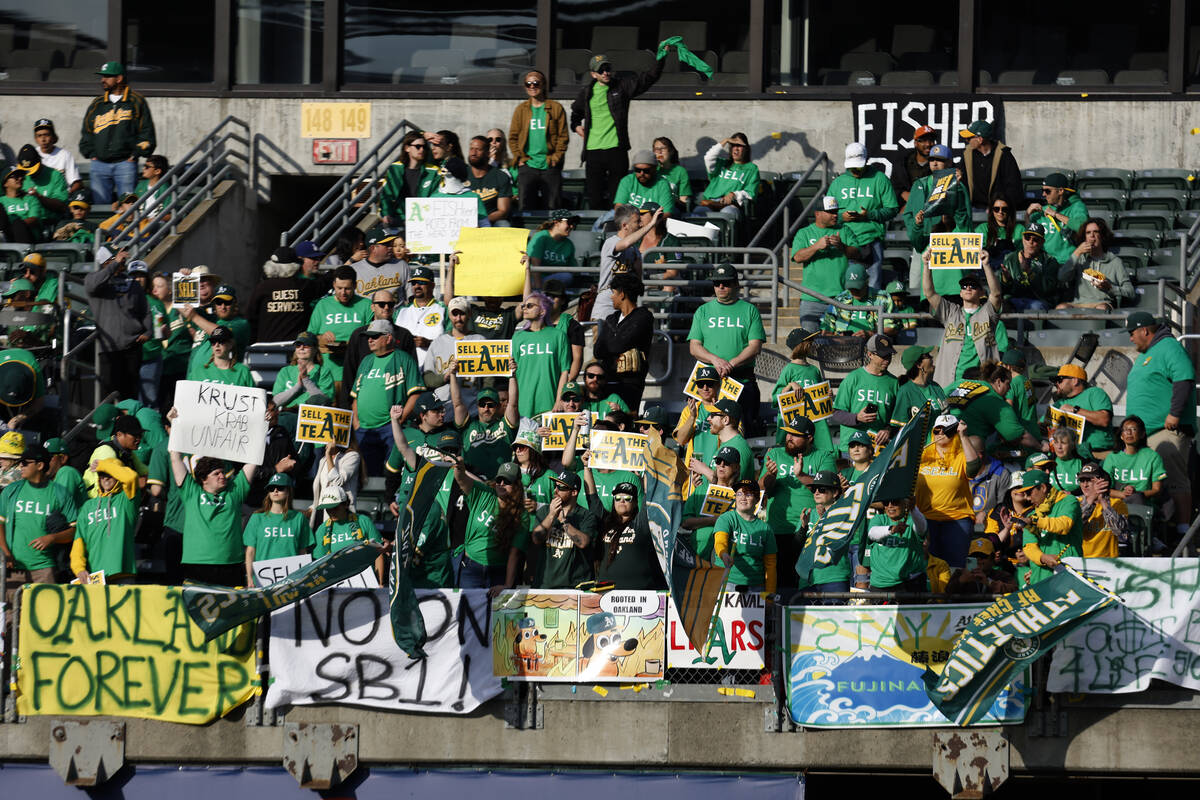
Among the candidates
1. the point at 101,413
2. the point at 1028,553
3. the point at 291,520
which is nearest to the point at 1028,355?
the point at 1028,553

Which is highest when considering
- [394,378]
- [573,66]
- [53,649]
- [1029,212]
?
[573,66]

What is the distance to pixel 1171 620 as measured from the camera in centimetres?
1381

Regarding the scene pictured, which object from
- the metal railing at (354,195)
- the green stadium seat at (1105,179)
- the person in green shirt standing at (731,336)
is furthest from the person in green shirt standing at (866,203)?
the metal railing at (354,195)

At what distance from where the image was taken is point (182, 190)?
21.3 m

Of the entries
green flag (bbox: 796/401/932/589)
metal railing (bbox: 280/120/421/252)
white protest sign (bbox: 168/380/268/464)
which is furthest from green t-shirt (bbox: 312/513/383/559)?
metal railing (bbox: 280/120/421/252)

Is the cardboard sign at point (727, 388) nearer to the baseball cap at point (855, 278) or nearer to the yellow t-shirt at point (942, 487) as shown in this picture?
the yellow t-shirt at point (942, 487)

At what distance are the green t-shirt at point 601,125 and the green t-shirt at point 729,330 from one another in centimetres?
455

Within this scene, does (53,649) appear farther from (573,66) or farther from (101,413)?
(573,66)

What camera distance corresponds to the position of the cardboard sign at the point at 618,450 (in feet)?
47.1

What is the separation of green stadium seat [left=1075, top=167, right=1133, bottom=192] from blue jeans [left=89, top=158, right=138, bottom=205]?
9.95 meters

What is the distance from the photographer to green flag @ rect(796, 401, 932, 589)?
13656mm

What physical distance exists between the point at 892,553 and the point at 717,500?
1.28 m

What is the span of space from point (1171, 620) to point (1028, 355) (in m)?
4.27

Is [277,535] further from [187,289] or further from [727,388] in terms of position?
[187,289]
